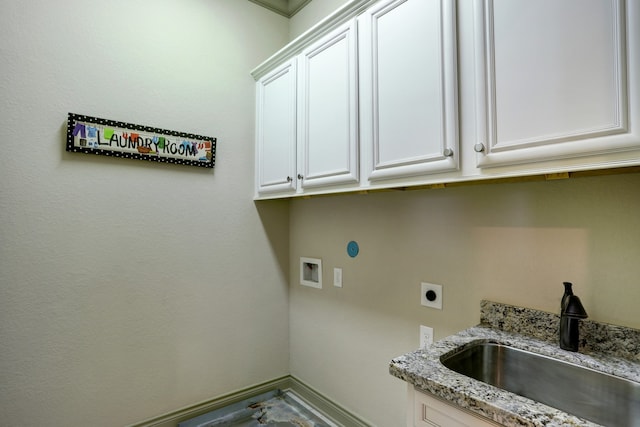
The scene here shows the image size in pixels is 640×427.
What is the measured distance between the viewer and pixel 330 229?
2.15m

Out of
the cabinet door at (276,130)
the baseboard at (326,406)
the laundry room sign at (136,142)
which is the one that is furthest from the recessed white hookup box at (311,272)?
the laundry room sign at (136,142)

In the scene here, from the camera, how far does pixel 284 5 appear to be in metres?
2.47

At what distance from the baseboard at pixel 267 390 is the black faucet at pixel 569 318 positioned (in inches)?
47.9

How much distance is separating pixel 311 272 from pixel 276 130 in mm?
993

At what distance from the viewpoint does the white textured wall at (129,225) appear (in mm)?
1582

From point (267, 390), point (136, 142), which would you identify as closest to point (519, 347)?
point (267, 390)

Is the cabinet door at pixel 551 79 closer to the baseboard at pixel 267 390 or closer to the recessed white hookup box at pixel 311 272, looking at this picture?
the recessed white hookup box at pixel 311 272

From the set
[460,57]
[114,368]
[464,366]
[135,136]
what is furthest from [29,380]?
[460,57]

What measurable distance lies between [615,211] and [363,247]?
1124 millimetres

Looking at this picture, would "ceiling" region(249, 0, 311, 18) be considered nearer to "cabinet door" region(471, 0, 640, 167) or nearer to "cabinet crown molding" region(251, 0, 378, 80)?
"cabinet crown molding" region(251, 0, 378, 80)

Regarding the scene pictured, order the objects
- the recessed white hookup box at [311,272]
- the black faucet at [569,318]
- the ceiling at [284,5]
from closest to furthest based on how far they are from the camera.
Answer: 1. the black faucet at [569,318]
2. the recessed white hookup box at [311,272]
3. the ceiling at [284,5]

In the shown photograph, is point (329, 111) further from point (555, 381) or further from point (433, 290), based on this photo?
point (555, 381)

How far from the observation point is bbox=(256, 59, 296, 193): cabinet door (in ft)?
6.34

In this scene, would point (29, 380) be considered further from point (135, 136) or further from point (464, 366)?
point (464, 366)
